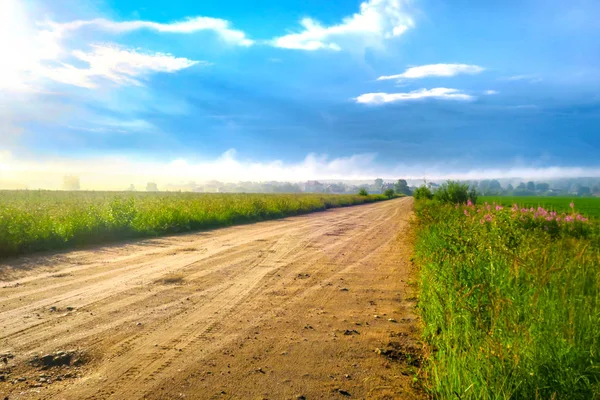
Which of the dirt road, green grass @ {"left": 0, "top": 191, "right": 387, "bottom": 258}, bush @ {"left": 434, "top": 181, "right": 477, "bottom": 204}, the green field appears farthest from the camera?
bush @ {"left": 434, "top": 181, "right": 477, "bottom": 204}

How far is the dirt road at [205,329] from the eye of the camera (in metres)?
3.37

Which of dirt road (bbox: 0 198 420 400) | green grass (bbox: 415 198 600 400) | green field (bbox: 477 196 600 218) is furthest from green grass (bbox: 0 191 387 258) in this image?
green field (bbox: 477 196 600 218)

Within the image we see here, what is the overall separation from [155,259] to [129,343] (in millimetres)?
4750

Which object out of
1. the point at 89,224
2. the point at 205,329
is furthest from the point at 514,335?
the point at 89,224

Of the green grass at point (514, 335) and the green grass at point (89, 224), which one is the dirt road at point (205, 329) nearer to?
the green grass at point (514, 335)

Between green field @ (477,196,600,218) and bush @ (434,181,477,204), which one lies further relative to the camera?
bush @ (434,181,477,204)

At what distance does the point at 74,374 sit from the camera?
11.5ft

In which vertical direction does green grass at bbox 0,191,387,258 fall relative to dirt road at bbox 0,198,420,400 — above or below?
above

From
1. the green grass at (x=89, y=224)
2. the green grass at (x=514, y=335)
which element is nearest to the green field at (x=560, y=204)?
the green grass at (x=514, y=335)

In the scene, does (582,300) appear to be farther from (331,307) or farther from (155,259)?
(155,259)

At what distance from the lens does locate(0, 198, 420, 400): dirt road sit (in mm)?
3371

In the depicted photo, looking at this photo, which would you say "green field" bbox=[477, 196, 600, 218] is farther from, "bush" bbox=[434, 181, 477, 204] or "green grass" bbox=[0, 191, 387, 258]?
"green grass" bbox=[0, 191, 387, 258]

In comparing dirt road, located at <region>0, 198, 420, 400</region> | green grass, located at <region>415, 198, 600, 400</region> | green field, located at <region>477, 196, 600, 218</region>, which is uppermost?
green field, located at <region>477, 196, 600, 218</region>

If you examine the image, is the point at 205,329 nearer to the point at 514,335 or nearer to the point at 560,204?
the point at 514,335
